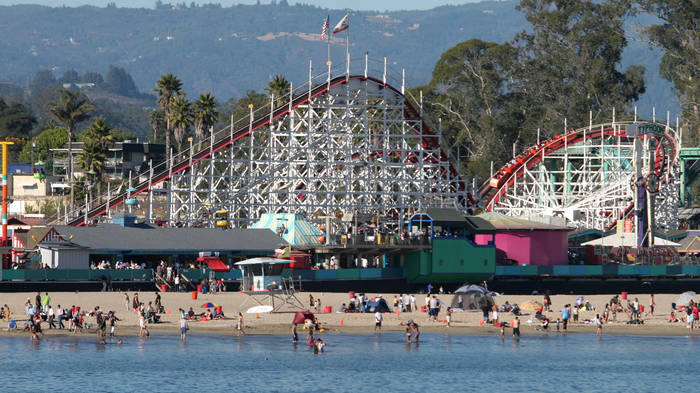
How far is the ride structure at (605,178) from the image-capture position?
88.1m

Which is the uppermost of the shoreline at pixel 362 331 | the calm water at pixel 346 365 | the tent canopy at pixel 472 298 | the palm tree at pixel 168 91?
the palm tree at pixel 168 91

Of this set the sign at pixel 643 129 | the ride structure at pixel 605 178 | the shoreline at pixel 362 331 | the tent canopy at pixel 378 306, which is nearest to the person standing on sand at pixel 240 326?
the shoreline at pixel 362 331

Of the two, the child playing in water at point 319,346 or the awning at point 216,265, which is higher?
the awning at point 216,265

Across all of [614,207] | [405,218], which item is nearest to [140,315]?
[405,218]

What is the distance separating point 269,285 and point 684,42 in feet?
322

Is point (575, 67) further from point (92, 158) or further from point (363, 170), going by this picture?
point (92, 158)

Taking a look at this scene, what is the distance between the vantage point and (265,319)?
5622 cm

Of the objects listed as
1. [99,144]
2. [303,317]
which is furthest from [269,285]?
[99,144]

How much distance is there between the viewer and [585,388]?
44.1 meters

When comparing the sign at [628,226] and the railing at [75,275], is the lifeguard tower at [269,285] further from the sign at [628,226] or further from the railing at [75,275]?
the sign at [628,226]

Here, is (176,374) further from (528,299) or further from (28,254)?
(528,299)

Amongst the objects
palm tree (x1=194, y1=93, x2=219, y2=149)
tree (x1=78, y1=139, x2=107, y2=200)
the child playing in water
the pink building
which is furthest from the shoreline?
palm tree (x1=194, y1=93, x2=219, y2=149)

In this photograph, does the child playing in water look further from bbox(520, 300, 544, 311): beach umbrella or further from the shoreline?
bbox(520, 300, 544, 311): beach umbrella

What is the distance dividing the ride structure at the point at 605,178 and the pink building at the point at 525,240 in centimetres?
815
